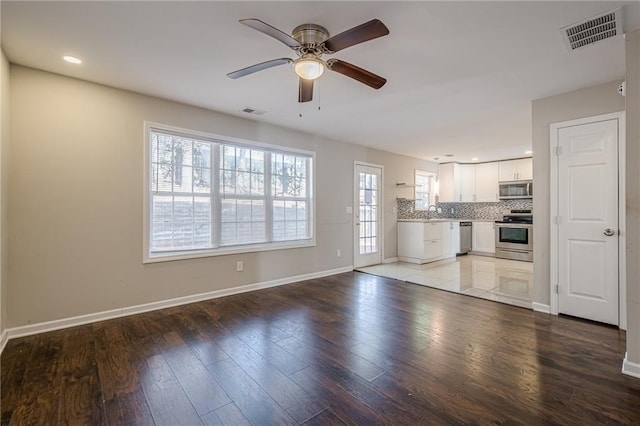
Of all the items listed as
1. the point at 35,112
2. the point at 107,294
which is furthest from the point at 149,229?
the point at 35,112

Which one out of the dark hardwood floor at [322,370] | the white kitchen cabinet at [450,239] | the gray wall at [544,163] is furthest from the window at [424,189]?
the dark hardwood floor at [322,370]

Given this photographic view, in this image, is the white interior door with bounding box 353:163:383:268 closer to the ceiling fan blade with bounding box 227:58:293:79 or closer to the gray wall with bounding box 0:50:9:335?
the ceiling fan blade with bounding box 227:58:293:79

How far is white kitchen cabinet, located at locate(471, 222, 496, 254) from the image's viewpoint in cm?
718

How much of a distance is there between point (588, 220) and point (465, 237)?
4.65 m

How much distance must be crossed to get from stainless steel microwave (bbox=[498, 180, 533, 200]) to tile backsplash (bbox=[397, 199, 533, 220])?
0.40m

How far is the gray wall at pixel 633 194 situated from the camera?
1965 mm

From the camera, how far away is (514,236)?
21.6 feet

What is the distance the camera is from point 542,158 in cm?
325

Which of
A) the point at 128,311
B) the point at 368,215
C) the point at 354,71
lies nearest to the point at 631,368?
the point at 354,71

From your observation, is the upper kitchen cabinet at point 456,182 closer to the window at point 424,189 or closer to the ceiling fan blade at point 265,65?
the window at point 424,189

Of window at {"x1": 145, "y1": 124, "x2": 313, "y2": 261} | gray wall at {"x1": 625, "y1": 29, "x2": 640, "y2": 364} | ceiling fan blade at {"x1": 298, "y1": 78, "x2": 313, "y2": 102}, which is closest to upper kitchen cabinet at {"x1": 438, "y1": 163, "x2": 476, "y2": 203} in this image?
window at {"x1": 145, "y1": 124, "x2": 313, "y2": 261}

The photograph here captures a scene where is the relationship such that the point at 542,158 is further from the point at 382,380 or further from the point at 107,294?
the point at 107,294

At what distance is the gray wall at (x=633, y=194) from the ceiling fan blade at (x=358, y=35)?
1832 mm

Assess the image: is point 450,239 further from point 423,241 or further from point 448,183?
point 448,183
